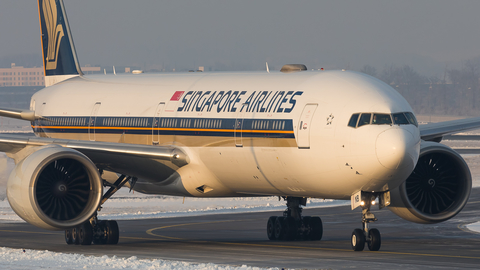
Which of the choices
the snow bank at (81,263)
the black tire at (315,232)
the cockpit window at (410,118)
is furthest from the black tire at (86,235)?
the cockpit window at (410,118)

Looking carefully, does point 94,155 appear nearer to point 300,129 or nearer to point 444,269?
point 300,129

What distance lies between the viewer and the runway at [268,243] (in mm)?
18906

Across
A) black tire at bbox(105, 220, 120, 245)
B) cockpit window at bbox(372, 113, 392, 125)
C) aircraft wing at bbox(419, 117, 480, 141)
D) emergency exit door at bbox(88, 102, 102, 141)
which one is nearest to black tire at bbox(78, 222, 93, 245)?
black tire at bbox(105, 220, 120, 245)

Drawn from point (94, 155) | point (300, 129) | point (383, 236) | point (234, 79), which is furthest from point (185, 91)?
point (383, 236)

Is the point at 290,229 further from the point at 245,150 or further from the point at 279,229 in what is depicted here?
the point at 245,150

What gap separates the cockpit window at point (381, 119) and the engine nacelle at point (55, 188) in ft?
25.1

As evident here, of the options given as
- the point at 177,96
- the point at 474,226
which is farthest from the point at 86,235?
the point at 474,226

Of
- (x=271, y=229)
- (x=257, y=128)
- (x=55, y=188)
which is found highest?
(x=257, y=128)

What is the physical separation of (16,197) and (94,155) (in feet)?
11.0

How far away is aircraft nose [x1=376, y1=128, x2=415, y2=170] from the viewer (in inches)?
728

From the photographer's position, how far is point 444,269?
56.2 feet

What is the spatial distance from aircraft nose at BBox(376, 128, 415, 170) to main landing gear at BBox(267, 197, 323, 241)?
303 inches

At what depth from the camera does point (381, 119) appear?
63.2 ft

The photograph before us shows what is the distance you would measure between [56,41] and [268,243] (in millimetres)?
13451
